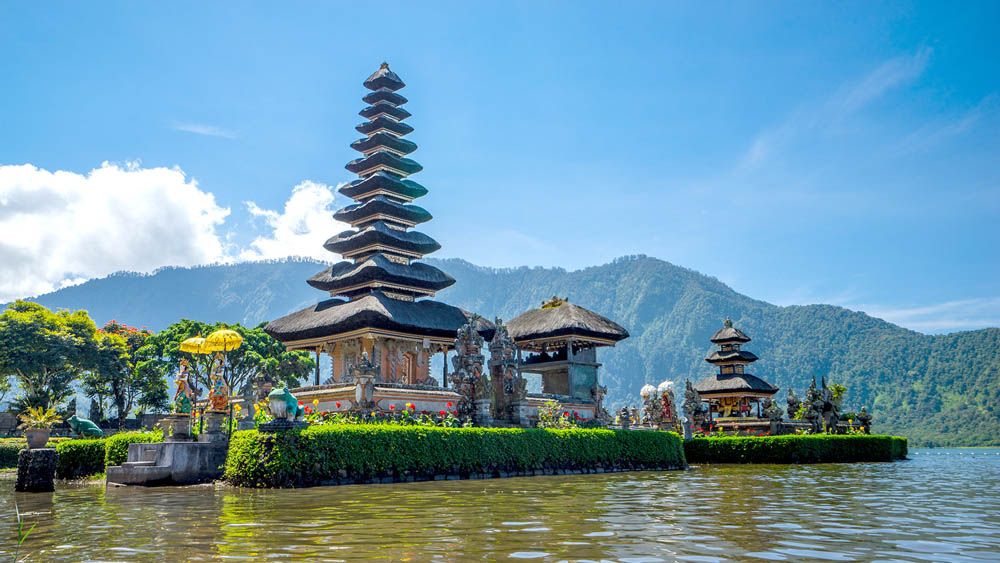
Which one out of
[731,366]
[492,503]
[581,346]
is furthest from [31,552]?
[731,366]

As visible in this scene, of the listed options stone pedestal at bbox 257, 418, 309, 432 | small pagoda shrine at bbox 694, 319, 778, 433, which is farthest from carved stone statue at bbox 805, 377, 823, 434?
stone pedestal at bbox 257, 418, 309, 432

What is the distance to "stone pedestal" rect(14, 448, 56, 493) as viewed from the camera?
1711cm

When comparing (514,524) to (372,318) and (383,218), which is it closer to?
(372,318)

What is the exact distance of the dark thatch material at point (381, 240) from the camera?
1642 inches

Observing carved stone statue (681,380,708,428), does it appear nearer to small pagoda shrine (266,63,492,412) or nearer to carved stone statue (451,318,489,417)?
small pagoda shrine (266,63,492,412)

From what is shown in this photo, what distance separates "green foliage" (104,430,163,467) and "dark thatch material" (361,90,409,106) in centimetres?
2868

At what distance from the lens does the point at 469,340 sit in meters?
28.6

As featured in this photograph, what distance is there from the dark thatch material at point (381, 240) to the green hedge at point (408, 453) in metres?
18.3

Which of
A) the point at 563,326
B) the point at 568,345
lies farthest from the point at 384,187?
the point at 568,345

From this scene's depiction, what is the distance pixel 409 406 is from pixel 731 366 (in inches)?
1438

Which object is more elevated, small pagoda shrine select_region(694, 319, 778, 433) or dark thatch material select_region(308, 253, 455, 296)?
dark thatch material select_region(308, 253, 455, 296)

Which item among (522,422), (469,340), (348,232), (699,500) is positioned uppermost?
(348,232)

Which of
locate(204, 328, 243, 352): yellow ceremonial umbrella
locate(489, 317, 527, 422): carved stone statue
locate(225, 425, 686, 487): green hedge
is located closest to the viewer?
locate(225, 425, 686, 487): green hedge

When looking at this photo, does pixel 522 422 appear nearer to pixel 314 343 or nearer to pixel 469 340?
pixel 469 340
